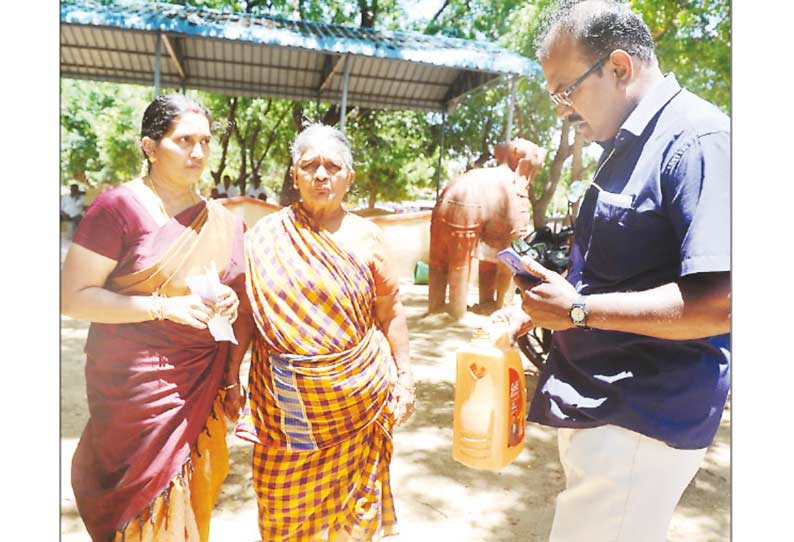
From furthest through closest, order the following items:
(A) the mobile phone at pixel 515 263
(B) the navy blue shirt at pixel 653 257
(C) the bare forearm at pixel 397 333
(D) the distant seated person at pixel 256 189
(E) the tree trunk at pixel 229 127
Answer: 1. (D) the distant seated person at pixel 256 189
2. (E) the tree trunk at pixel 229 127
3. (C) the bare forearm at pixel 397 333
4. (A) the mobile phone at pixel 515 263
5. (B) the navy blue shirt at pixel 653 257

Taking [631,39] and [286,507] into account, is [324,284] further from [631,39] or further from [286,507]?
[631,39]

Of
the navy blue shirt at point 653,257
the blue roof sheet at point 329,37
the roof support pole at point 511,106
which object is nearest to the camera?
the navy blue shirt at point 653,257

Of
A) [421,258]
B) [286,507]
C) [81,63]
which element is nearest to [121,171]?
[81,63]

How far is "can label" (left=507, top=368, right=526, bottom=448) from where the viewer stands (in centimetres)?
161

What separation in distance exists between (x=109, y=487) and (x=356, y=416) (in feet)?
2.25

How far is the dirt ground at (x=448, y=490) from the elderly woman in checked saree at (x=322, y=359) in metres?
0.48

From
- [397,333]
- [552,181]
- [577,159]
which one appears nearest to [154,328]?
[397,333]

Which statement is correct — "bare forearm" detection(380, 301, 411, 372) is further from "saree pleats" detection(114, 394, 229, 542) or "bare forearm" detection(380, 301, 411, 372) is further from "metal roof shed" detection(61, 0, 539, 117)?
"metal roof shed" detection(61, 0, 539, 117)

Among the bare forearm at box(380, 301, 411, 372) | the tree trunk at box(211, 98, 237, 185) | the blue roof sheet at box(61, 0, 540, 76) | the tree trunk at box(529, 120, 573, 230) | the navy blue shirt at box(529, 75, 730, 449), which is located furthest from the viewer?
the blue roof sheet at box(61, 0, 540, 76)

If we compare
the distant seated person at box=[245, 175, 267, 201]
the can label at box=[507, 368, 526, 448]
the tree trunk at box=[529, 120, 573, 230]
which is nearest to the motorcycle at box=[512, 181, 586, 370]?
the tree trunk at box=[529, 120, 573, 230]

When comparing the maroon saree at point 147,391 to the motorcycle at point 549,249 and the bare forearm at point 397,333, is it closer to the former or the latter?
the bare forearm at point 397,333

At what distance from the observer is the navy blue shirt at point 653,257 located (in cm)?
110

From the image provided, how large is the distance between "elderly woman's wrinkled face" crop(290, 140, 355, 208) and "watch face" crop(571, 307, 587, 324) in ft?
2.42

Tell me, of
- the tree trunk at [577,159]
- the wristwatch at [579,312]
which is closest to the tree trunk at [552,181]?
the tree trunk at [577,159]
